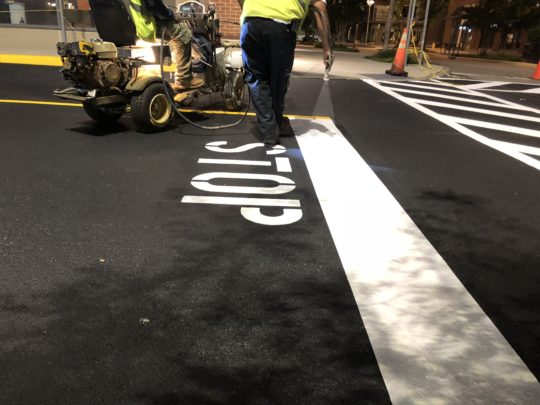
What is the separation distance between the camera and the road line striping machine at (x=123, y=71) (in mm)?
4637

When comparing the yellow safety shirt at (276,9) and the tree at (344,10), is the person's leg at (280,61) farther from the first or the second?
the tree at (344,10)

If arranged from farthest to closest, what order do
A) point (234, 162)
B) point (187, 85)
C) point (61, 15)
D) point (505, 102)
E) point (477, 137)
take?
point (61, 15), point (505, 102), point (477, 137), point (187, 85), point (234, 162)

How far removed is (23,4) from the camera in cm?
1263

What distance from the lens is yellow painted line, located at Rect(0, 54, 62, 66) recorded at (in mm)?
11039

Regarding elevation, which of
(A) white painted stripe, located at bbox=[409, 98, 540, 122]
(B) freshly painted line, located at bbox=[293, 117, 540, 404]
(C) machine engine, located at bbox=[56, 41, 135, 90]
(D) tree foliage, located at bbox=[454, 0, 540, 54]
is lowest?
(B) freshly painted line, located at bbox=[293, 117, 540, 404]

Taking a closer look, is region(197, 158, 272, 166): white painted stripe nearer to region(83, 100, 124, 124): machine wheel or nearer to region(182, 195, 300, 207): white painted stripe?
region(182, 195, 300, 207): white painted stripe

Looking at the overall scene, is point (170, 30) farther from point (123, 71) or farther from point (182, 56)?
point (123, 71)

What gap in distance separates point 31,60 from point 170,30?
793 cm

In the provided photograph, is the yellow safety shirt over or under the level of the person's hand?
over

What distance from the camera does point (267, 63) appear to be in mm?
4844

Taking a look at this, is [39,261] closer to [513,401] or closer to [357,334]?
[357,334]

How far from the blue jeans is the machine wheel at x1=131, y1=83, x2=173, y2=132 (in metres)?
1.08

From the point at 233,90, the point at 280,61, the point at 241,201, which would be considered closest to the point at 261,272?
the point at 241,201

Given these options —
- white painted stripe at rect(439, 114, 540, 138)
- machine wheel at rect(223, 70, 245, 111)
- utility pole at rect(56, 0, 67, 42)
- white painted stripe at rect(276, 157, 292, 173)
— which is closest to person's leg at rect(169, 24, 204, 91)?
machine wheel at rect(223, 70, 245, 111)
